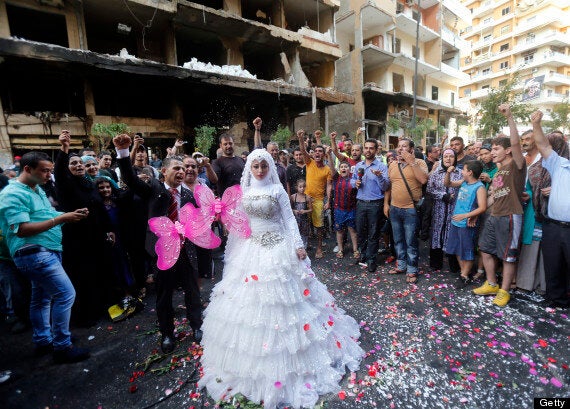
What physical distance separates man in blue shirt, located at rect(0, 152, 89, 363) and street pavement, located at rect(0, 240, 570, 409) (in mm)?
377

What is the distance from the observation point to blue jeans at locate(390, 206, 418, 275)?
4949 mm

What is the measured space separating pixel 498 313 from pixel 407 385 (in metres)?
2.15

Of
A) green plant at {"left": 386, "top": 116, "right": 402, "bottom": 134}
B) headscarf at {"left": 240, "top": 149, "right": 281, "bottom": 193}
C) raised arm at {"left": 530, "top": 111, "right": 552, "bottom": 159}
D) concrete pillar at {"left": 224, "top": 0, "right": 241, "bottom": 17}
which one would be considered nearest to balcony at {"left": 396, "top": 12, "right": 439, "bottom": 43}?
green plant at {"left": 386, "top": 116, "right": 402, "bottom": 134}

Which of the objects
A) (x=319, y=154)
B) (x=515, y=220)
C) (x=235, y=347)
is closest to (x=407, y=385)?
(x=235, y=347)

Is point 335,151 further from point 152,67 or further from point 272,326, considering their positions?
point 152,67

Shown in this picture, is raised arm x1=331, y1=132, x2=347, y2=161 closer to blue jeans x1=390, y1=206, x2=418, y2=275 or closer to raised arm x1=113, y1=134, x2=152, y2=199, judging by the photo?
blue jeans x1=390, y1=206, x2=418, y2=275

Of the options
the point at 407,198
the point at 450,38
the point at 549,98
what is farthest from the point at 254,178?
the point at 549,98

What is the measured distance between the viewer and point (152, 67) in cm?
1067

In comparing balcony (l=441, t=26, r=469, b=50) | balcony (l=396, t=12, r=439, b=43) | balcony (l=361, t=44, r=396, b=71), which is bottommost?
balcony (l=361, t=44, r=396, b=71)

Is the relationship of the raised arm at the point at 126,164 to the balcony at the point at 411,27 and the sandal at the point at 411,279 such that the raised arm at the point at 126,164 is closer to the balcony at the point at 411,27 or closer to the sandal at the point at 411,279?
the sandal at the point at 411,279

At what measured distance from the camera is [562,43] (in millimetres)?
35281

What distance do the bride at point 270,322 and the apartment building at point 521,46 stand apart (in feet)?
130

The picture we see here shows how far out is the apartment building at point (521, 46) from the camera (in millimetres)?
35281

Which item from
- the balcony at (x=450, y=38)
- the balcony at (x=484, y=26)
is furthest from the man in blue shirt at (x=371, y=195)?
the balcony at (x=484, y=26)
